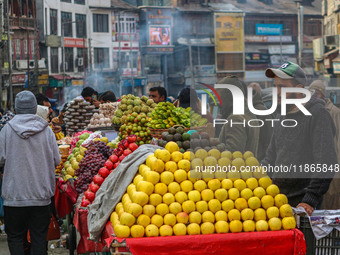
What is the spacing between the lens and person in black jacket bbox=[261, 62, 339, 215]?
387 centimetres

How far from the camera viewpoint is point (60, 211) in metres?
6.41

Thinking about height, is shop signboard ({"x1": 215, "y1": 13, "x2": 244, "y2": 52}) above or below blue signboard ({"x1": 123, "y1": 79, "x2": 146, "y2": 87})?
above

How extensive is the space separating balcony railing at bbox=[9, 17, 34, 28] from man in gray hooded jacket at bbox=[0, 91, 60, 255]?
38169mm

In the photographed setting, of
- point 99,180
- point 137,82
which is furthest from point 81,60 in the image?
point 99,180

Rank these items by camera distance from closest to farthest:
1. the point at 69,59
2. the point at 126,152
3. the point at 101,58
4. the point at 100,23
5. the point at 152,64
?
the point at 126,152
the point at 69,59
the point at 101,58
the point at 100,23
the point at 152,64

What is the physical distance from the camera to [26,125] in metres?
5.14

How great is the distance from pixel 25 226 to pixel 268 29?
64171 millimetres

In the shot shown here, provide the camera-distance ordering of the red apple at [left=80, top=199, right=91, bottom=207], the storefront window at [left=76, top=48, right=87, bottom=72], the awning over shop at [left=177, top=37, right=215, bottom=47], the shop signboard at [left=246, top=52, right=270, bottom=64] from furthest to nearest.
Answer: the shop signboard at [left=246, top=52, right=270, bottom=64]
the awning over shop at [left=177, top=37, right=215, bottom=47]
the storefront window at [left=76, top=48, right=87, bottom=72]
the red apple at [left=80, top=199, right=91, bottom=207]

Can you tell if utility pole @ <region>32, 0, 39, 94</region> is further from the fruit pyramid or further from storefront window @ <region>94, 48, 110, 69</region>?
the fruit pyramid

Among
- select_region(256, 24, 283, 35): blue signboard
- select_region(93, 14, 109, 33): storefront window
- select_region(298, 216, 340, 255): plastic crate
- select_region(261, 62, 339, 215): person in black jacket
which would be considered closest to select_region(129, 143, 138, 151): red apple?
select_region(261, 62, 339, 215): person in black jacket

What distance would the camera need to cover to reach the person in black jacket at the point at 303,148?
3871 millimetres

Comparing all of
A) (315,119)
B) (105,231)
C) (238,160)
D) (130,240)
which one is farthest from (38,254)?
(315,119)

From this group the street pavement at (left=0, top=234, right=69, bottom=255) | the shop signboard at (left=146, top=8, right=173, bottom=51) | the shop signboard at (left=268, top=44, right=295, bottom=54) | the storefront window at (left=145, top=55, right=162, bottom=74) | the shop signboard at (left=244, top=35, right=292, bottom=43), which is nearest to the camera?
the street pavement at (left=0, top=234, right=69, bottom=255)

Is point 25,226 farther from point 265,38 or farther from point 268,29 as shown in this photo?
point 268,29
